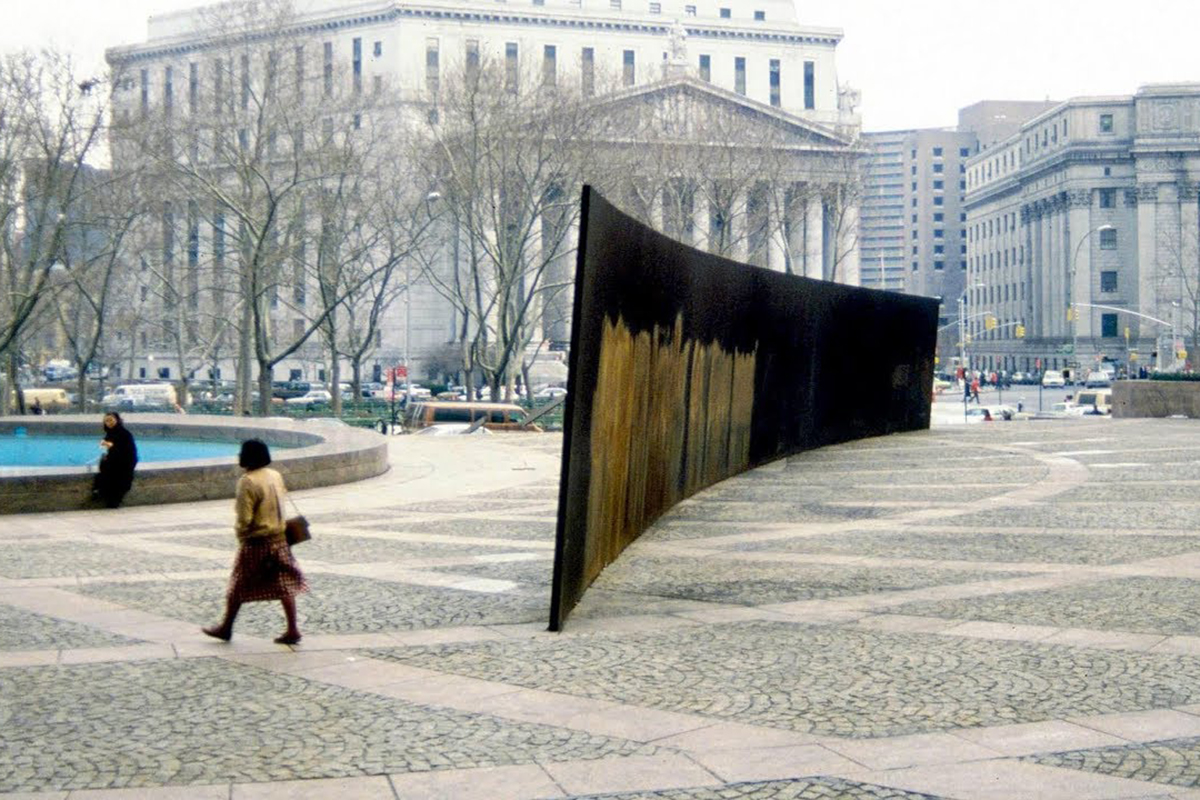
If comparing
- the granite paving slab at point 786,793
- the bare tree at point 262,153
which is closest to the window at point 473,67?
the bare tree at point 262,153

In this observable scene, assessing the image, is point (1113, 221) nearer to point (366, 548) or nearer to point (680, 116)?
point (680, 116)

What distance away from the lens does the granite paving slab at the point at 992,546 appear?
13.3m

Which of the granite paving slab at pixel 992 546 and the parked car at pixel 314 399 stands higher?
the parked car at pixel 314 399

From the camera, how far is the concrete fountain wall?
60.5 feet

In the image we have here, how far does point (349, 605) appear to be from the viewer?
11.3 metres

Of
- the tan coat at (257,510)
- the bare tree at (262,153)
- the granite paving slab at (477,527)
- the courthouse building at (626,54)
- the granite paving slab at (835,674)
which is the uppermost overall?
the courthouse building at (626,54)

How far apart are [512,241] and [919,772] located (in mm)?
44604

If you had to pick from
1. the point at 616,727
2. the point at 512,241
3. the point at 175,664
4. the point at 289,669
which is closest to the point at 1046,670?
the point at 616,727

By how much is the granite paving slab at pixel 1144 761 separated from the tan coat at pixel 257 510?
5.17 metres

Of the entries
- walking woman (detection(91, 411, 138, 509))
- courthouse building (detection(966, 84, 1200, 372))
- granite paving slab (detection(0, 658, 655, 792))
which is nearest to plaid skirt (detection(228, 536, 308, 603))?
granite paving slab (detection(0, 658, 655, 792))

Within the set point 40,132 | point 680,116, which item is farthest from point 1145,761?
point 680,116

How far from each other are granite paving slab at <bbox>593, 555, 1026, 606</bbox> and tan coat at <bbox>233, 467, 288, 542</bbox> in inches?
129

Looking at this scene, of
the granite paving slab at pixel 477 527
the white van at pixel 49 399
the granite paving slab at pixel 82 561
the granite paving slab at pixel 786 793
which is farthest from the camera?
the white van at pixel 49 399

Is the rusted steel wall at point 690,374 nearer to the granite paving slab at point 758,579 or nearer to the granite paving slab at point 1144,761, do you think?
the granite paving slab at point 758,579
